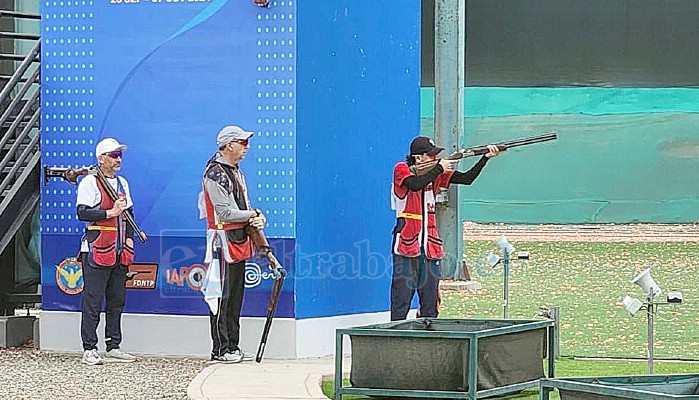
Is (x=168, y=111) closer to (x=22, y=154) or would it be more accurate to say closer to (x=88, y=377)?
(x=22, y=154)

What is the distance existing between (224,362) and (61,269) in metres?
1.74

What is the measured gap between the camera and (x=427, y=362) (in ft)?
25.0

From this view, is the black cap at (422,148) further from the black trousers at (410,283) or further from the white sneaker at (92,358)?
the white sneaker at (92,358)

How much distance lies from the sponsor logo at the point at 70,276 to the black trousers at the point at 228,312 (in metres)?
1.28

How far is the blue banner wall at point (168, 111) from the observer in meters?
10.2

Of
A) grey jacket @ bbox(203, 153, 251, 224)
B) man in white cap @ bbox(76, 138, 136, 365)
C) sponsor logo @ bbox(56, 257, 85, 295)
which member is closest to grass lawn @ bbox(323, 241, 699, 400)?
grey jacket @ bbox(203, 153, 251, 224)

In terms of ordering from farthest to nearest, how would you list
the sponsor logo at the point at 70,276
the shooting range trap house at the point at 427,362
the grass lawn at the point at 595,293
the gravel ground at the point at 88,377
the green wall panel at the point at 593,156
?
the green wall panel at the point at 593,156 < the grass lawn at the point at 595,293 < the sponsor logo at the point at 70,276 < the gravel ground at the point at 88,377 < the shooting range trap house at the point at 427,362

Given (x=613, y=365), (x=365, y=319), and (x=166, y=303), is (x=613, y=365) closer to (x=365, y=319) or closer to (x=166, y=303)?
(x=365, y=319)

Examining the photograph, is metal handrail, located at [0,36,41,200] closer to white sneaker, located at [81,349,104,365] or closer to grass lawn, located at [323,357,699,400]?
white sneaker, located at [81,349,104,365]

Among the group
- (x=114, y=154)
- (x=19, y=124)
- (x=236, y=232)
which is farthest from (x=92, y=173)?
(x=19, y=124)

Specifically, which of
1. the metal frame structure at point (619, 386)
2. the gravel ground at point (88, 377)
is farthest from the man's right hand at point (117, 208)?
the metal frame structure at point (619, 386)

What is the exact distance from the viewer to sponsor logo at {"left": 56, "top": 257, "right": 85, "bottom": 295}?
35.5 ft

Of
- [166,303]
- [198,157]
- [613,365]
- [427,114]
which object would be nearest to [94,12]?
[198,157]

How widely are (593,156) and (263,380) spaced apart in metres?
17.0
